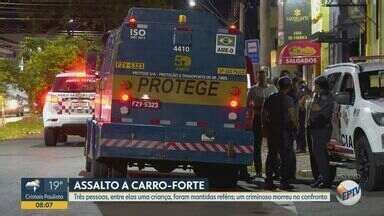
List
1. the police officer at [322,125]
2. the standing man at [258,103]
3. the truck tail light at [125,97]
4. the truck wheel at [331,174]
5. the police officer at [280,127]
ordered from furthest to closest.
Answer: the standing man at [258,103] → the truck wheel at [331,174] → the police officer at [280,127] → the police officer at [322,125] → the truck tail light at [125,97]

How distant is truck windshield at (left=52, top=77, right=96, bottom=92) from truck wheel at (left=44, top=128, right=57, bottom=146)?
1141 millimetres

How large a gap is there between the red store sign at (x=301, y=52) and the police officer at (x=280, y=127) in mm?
13922

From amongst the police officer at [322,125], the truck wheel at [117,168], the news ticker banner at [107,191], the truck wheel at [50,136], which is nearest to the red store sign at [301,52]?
the truck wheel at [50,136]

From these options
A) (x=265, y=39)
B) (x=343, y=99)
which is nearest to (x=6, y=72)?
(x=265, y=39)

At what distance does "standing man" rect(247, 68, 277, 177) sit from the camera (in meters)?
13.5

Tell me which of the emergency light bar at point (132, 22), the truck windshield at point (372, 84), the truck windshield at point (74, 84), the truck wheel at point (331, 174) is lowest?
the truck wheel at point (331, 174)

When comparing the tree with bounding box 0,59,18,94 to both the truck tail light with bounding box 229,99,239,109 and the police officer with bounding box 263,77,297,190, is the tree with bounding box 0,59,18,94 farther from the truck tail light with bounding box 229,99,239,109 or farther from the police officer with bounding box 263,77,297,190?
the truck tail light with bounding box 229,99,239,109

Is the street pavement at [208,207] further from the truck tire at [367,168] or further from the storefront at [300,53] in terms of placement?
the storefront at [300,53]

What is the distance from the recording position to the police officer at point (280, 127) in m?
12.1

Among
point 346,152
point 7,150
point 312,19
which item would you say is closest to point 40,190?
point 346,152

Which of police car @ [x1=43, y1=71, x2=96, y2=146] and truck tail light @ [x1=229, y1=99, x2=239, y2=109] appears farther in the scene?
police car @ [x1=43, y1=71, x2=96, y2=146]

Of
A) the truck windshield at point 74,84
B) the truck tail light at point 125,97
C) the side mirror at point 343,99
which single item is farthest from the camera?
the truck windshield at point 74,84

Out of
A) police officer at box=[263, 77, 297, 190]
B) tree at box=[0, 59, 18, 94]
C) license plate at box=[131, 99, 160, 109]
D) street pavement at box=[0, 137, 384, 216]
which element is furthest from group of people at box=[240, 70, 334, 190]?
tree at box=[0, 59, 18, 94]

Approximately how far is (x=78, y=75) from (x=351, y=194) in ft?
41.3
